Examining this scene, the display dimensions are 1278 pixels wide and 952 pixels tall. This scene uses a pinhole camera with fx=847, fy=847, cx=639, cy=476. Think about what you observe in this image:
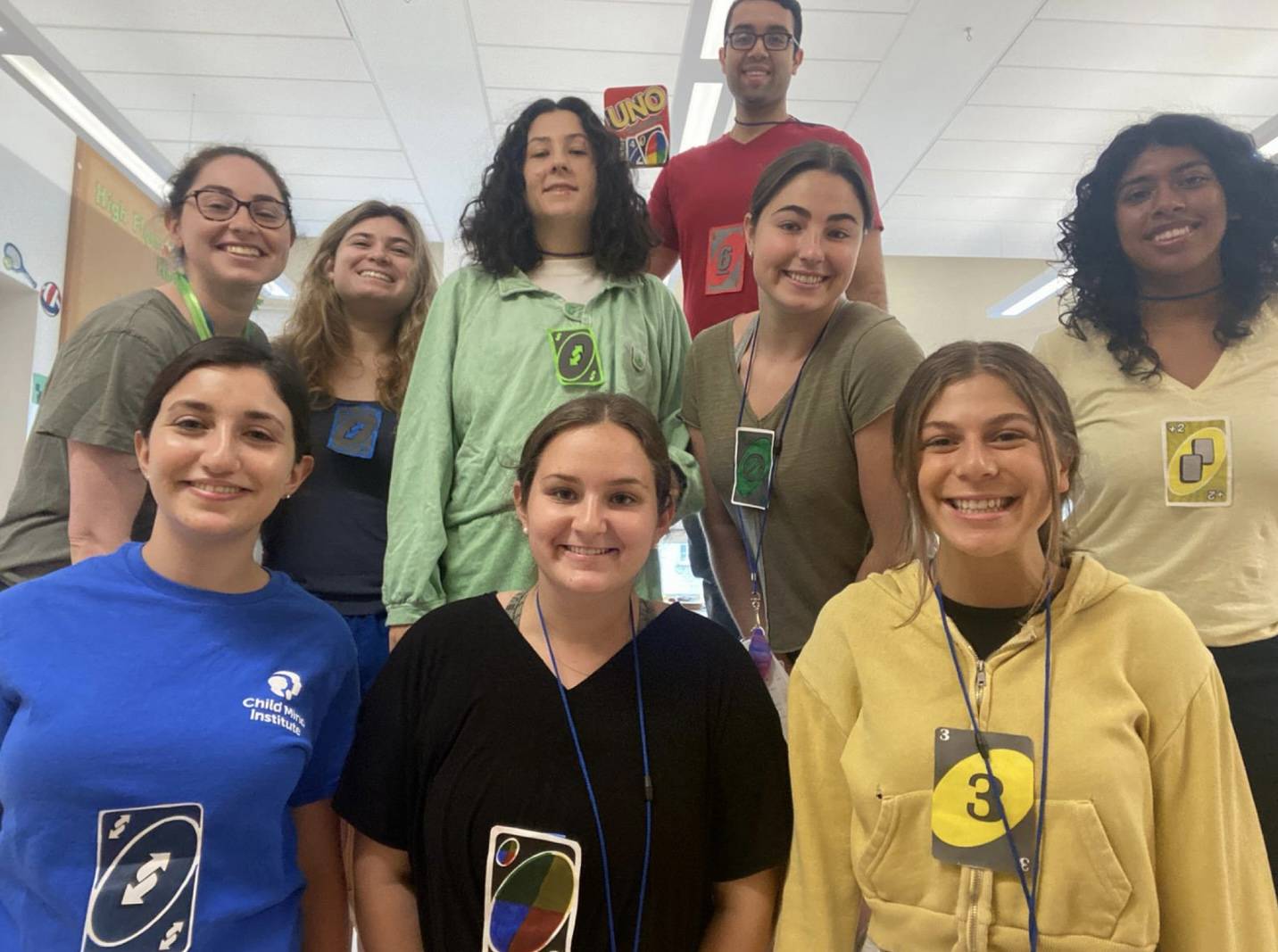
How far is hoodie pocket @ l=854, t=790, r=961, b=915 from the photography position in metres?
1.20

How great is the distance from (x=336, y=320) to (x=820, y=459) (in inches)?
46.9

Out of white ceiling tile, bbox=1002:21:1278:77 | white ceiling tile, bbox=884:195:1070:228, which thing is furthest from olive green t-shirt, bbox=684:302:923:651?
white ceiling tile, bbox=884:195:1070:228

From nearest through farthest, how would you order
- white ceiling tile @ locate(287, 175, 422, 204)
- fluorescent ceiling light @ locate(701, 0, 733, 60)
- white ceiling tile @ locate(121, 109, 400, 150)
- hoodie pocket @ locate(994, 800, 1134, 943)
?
hoodie pocket @ locate(994, 800, 1134, 943)
fluorescent ceiling light @ locate(701, 0, 733, 60)
white ceiling tile @ locate(121, 109, 400, 150)
white ceiling tile @ locate(287, 175, 422, 204)

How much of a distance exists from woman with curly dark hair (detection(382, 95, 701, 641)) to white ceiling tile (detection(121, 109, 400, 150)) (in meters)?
3.75

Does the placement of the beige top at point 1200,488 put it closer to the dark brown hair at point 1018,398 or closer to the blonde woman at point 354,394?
the dark brown hair at point 1018,398

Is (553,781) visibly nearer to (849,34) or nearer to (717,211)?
(717,211)

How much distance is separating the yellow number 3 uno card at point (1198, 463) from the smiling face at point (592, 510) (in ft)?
3.27

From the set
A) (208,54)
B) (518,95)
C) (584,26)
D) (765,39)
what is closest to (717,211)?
(765,39)

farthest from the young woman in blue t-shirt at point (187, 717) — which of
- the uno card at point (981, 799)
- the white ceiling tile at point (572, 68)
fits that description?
the white ceiling tile at point (572, 68)

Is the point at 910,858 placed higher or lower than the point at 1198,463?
lower

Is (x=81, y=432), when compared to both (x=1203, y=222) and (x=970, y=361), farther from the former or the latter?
(x=1203, y=222)

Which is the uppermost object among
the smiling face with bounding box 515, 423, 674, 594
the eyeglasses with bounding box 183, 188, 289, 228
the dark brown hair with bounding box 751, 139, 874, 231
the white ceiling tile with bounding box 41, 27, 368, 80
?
the white ceiling tile with bounding box 41, 27, 368, 80

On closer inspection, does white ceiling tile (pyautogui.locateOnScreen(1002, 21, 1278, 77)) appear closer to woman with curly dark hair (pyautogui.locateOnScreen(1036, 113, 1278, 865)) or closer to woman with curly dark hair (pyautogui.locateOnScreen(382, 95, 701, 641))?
woman with curly dark hair (pyautogui.locateOnScreen(1036, 113, 1278, 865))

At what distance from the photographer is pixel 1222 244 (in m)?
→ 1.76
